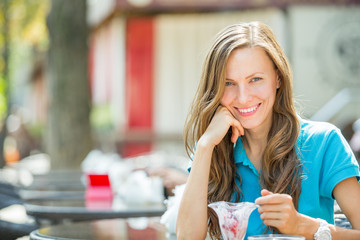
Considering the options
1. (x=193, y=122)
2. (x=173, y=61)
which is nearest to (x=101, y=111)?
(x=173, y=61)

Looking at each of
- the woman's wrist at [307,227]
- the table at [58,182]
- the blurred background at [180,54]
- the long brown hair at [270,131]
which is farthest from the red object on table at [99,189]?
the blurred background at [180,54]

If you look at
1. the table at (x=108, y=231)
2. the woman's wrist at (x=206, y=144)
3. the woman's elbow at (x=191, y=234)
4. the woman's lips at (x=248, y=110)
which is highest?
the woman's lips at (x=248, y=110)

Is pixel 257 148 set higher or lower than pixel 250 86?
lower

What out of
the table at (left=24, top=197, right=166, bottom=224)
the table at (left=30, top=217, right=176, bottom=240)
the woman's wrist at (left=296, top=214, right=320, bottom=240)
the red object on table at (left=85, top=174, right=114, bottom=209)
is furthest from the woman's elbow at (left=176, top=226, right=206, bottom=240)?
the red object on table at (left=85, top=174, right=114, bottom=209)

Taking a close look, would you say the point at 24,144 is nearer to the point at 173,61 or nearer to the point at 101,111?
the point at 101,111

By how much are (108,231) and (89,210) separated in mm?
710

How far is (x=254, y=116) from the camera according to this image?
2.41 meters

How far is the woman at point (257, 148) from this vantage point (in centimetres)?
232

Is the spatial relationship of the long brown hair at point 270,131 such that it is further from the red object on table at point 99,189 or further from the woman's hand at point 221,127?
the red object on table at point 99,189

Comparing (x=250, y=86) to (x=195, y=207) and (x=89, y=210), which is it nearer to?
(x=195, y=207)

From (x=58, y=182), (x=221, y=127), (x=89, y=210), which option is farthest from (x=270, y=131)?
(x=58, y=182)

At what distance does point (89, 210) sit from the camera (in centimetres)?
350

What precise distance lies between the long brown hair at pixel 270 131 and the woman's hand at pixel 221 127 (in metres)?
0.04

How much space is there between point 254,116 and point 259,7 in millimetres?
9845
